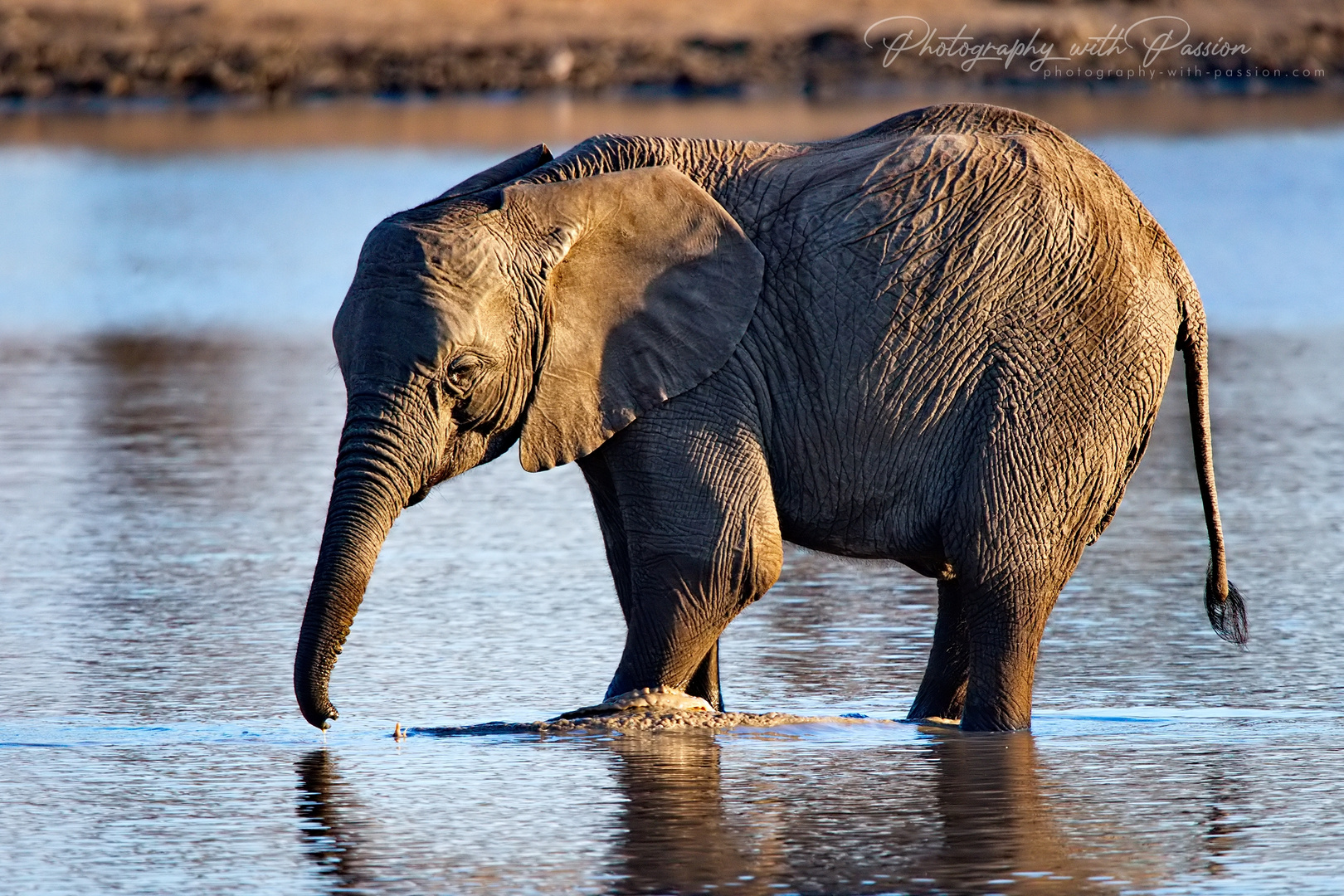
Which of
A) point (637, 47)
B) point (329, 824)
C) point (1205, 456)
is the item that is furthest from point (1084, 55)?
point (329, 824)

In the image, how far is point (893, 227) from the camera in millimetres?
7000

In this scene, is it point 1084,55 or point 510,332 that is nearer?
point 510,332

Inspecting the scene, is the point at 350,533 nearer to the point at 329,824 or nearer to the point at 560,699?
the point at 329,824

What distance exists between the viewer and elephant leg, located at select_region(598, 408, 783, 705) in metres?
6.79

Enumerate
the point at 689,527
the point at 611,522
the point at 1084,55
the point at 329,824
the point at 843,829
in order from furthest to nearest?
the point at 1084,55 < the point at 611,522 < the point at 689,527 < the point at 329,824 < the point at 843,829

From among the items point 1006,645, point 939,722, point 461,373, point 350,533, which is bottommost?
point 939,722

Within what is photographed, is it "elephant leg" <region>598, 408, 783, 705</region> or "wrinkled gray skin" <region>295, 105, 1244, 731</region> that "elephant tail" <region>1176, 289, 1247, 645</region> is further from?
"elephant leg" <region>598, 408, 783, 705</region>

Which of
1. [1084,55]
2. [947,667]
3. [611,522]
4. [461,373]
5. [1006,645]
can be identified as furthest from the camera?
[1084,55]

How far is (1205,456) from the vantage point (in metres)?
7.40

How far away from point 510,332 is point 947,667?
5.66 feet

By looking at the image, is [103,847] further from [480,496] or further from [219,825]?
[480,496]

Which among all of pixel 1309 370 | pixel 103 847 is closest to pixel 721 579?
pixel 103 847

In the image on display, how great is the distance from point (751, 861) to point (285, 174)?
32712 millimetres

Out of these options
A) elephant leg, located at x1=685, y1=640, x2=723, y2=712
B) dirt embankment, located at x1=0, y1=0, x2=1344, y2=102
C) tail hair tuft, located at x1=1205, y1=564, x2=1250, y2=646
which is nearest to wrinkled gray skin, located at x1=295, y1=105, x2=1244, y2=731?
elephant leg, located at x1=685, y1=640, x2=723, y2=712
